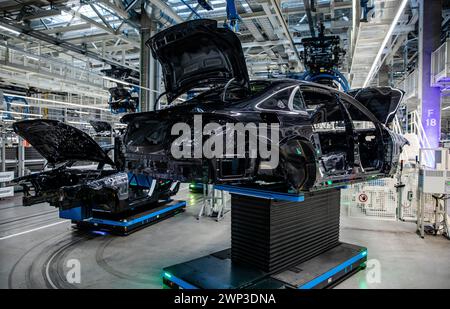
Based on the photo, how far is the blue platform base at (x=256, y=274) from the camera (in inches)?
107

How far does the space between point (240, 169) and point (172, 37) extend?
147 cm

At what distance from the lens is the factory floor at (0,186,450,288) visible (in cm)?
328

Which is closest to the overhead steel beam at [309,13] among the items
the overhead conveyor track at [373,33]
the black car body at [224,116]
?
the overhead conveyor track at [373,33]

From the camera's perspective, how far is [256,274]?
2.90 meters

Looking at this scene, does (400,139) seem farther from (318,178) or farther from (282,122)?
(282,122)

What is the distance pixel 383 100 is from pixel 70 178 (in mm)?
5013

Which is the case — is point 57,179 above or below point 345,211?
above

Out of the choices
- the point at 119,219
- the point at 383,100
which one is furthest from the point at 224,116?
the point at 119,219

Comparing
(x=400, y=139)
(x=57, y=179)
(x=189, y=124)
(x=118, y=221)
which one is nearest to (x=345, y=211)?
(x=400, y=139)

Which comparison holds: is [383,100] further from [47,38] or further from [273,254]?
[47,38]

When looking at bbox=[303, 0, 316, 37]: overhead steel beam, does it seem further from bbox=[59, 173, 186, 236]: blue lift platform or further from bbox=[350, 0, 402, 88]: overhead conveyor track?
bbox=[59, 173, 186, 236]: blue lift platform

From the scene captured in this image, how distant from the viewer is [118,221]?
4828 mm

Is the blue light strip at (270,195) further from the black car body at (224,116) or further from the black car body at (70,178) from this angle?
the black car body at (70,178)

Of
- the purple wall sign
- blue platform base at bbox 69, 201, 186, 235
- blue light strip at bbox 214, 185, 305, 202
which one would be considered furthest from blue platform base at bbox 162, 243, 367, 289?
the purple wall sign
